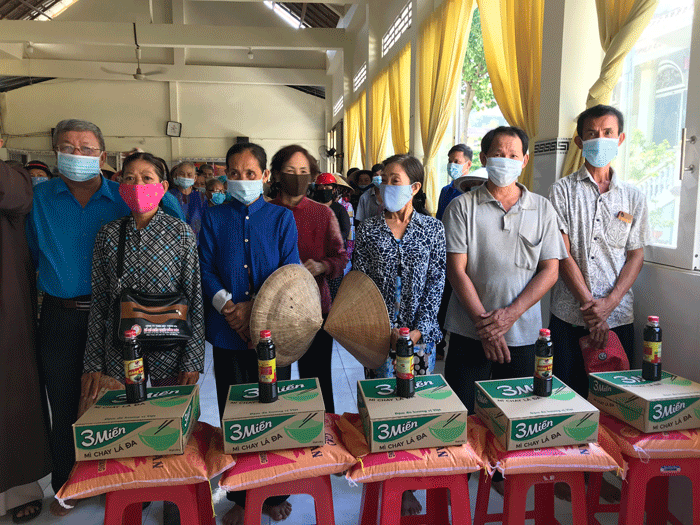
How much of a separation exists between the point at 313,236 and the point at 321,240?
0.04m

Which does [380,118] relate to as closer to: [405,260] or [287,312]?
[405,260]

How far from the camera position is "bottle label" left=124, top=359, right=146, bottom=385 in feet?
4.87

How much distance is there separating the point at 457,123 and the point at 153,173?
4.63 meters

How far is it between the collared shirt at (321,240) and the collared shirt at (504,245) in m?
0.58

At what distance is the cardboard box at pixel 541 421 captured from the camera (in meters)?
1.47

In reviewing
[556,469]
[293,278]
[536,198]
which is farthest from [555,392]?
[293,278]

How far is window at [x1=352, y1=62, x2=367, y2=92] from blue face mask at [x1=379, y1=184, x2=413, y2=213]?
26.0 ft

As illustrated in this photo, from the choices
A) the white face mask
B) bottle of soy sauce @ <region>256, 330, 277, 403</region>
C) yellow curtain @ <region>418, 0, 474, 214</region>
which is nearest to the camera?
bottle of soy sauce @ <region>256, 330, 277, 403</region>

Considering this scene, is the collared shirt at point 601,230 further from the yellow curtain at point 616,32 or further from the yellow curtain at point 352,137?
the yellow curtain at point 352,137

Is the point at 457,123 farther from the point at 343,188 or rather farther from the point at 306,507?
the point at 306,507

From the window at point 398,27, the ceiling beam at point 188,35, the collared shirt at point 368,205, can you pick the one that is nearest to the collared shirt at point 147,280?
the collared shirt at point 368,205

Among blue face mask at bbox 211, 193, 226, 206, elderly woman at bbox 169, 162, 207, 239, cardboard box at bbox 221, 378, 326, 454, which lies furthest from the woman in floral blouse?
elderly woman at bbox 169, 162, 207, 239

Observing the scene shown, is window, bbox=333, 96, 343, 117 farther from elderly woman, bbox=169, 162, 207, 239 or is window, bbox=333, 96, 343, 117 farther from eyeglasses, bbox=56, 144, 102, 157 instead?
eyeglasses, bbox=56, 144, 102, 157

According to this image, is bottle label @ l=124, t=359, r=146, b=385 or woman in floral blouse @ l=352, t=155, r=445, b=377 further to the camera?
woman in floral blouse @ l=352, t=155, r=445, b=377
